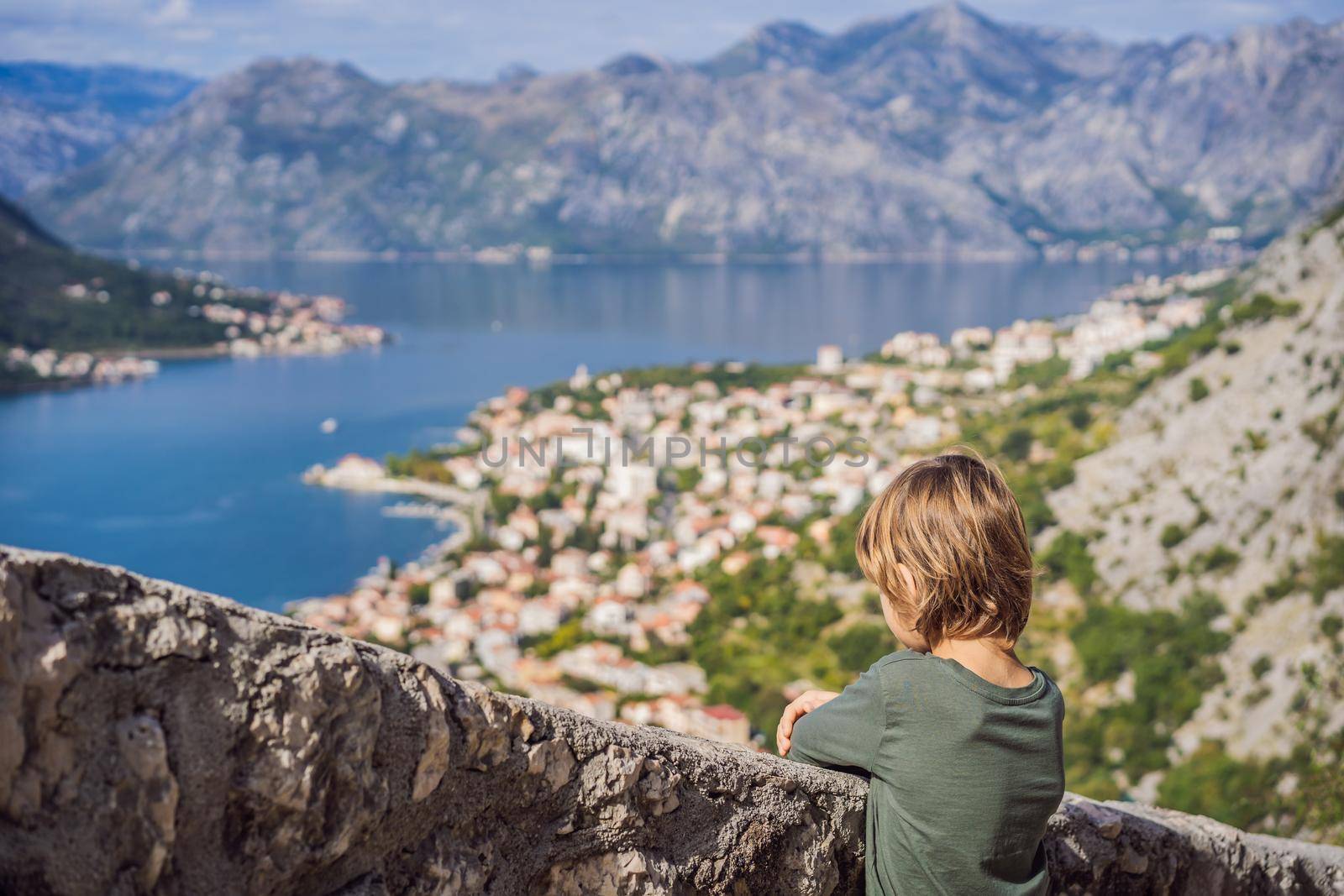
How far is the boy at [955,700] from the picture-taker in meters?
1.35

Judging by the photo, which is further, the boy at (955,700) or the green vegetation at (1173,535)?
the green vegetation at (1173,535)

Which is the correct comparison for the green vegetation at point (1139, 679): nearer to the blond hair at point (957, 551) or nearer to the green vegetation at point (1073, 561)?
the green vegetation at point (1073, 561)

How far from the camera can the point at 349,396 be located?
4781 cm

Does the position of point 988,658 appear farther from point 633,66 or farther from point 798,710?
point 633,66

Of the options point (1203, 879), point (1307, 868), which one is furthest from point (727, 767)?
point (1307, 868)

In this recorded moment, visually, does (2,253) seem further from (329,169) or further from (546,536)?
(329,169)

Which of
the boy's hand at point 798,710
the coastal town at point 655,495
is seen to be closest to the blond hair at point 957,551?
the boy's hand at point 798,710

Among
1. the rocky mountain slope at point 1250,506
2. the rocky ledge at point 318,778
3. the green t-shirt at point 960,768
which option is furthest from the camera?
the rocky mountain slope at point 1250,506

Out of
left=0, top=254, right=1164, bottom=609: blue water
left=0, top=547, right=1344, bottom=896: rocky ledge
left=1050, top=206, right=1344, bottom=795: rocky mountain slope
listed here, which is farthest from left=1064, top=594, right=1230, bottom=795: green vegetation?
left=0, top=254, right=1164, bottom=609: blue water

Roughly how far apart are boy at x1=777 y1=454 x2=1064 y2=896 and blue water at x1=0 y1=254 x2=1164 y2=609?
2469 cm

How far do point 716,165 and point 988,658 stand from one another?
153 m

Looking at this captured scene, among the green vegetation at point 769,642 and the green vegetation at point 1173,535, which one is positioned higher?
the green vegetation at point 1173,535

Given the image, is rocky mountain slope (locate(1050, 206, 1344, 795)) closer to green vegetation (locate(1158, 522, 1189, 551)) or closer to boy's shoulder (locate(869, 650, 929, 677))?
green vegetation (locate(1158, 522, 1189, 551))

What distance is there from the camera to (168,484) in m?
34.9
